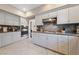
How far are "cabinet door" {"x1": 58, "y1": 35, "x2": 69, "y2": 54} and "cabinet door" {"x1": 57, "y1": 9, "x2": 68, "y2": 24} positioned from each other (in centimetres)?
74

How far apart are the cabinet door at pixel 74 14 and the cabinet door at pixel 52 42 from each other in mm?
1073

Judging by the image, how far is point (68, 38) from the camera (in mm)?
A: 3426

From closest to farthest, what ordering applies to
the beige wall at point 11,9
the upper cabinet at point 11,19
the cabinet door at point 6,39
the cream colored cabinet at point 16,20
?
the beige wall at point 11,9 < the cabinet door at point 6,39 < the upper cabinet at point 11,19 < the cream colored cabinet at point 16,20

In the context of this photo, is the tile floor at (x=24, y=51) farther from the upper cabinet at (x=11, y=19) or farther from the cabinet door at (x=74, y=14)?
the upper cabinet at (x=11, y=19)

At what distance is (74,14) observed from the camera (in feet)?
11.6

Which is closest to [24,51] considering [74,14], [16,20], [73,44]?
[73,44]

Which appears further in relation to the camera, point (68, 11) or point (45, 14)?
point (45, 14)

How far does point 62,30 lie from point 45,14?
1579 mm

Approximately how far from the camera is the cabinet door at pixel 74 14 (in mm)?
3456

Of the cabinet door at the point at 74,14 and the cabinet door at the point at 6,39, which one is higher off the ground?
the cabinet door at the point at 74,14

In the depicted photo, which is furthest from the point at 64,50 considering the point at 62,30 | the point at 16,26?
the point at 16,26

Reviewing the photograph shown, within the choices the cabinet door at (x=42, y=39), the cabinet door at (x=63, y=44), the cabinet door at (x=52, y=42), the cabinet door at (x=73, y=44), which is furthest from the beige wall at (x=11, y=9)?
the cabinet door at (x=73, y=44)

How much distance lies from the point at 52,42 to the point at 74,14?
5.42 ft
